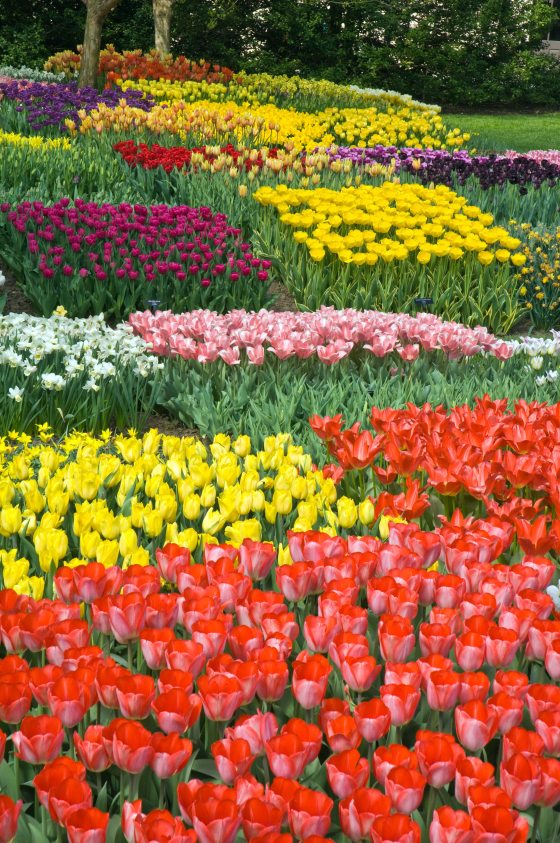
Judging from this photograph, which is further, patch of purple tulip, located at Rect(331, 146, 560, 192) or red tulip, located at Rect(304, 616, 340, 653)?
patch of purple tulip, located at Rect(331, 146, 560, 192)

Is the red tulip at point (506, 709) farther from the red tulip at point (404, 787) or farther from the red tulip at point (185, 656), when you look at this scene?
the red tulip at point (185, 656)

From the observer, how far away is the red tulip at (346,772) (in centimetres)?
145

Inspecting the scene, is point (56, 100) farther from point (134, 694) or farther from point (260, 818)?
point (260, 818)

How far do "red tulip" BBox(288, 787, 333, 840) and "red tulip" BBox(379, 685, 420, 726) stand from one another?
0.97 ft

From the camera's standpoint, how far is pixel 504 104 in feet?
84.1

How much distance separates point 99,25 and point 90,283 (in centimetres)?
921

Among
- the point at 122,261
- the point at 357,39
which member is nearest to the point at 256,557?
the point at 122,261

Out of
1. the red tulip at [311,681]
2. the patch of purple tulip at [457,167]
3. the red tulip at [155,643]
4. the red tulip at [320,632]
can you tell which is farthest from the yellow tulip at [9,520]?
the patch of purple tulip at [457,167]

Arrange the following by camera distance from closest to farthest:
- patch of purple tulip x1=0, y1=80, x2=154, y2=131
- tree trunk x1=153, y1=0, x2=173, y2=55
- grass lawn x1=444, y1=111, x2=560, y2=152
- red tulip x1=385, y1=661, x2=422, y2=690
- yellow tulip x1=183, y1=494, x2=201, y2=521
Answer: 1. red tulip x1=385, y1=661, x2=422, y2=690
2. yellow tulip x1=183, y1=494, x2=201, y2=521
3. patch of purple tulip x1=0, y1=80, x2=154, y2=131
4. tree trunk x1=153, y1=0, x2=173, y2=55
5. grass lawn x1=444, y1=111, x2=560, y2=152

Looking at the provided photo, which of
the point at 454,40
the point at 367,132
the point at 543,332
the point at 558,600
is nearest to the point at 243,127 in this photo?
the point at 367,132

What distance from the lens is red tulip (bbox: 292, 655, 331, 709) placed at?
5.39 ft

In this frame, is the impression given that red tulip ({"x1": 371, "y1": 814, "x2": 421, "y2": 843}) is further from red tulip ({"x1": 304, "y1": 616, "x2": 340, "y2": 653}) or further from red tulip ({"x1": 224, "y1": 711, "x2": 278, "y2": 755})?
red tulip ({"x1": 304, "y1": 616, "x2": 340, "y2": 653})

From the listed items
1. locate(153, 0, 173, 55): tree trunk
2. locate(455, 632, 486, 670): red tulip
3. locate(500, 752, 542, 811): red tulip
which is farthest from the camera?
locate(153, 0, 173, 55): tree trunk

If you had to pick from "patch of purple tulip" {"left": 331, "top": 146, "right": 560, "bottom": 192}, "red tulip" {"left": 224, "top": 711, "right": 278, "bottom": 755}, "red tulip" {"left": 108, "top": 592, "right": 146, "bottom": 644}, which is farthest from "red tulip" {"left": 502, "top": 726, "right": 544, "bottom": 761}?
"patch of purple tulip" {"left": 331, "top": 146, "right": 560, "bottom": 192}
